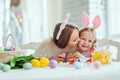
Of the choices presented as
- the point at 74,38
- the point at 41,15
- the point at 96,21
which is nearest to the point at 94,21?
the point at 96,21

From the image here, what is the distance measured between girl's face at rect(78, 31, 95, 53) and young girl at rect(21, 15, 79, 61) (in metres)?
0.04

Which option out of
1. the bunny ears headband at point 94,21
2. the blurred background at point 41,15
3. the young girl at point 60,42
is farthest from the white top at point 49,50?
the blurred background at point 41,15

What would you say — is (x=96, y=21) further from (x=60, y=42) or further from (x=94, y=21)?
(x=60, y=42)

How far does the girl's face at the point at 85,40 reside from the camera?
1.22 meters

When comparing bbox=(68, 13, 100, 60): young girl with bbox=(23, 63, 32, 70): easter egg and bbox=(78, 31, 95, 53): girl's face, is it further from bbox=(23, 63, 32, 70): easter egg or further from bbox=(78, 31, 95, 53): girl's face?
bbox=(23, 63, 32, 70): easter egg

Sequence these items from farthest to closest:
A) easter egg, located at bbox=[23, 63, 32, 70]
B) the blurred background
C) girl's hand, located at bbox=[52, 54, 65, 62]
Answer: the blurred background, girl's hand, located at bbox=[52, 54, 65, 62], easter egg, located at bbox=[23, 63, 32, 70]

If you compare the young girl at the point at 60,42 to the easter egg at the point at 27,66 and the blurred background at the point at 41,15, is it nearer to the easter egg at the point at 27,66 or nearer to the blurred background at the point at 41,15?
the easter egg at the point at 27,66

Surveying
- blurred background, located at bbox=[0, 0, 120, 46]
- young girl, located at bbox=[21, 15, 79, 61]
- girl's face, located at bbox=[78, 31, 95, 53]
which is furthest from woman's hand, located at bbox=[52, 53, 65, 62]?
blurred background, located at bbox=[0, 0, 120, 46]

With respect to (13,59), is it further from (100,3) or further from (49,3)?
(49,3)

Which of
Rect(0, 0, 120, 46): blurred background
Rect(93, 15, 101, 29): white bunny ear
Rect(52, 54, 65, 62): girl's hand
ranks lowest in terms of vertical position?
Rect(52, 54, 65, 62): girl's hand

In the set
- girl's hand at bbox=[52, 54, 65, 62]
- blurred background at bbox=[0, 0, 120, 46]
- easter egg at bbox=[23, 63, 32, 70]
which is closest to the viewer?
easter egg at bbox=[23, 63, 32, 70]

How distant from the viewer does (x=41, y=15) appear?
372 cm

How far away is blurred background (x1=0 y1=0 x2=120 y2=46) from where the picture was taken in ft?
9.79

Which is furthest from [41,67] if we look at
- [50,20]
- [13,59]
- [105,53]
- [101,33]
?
[50,20]
